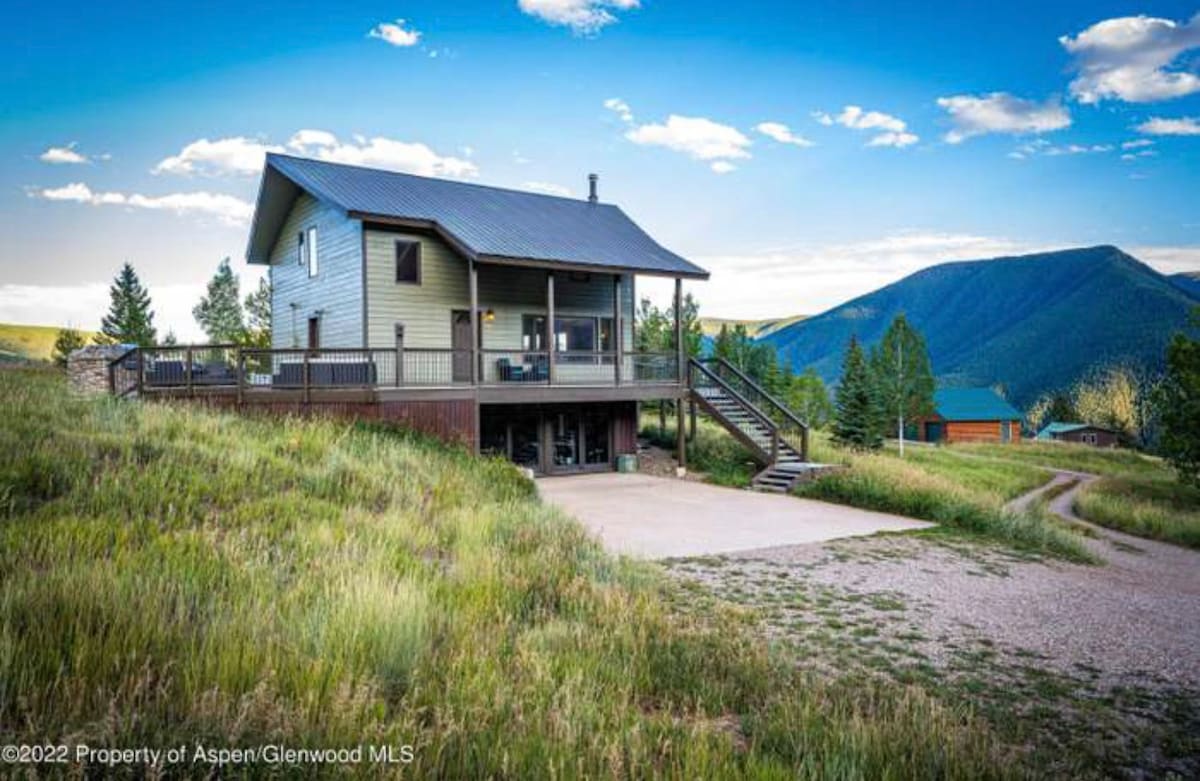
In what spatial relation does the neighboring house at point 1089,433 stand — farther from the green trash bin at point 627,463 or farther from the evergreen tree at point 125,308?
the evergreen tree at point 125,308

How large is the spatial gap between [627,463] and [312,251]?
12000mm

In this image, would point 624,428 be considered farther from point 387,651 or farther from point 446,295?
point 387,651

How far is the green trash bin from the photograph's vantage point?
72.8 feet

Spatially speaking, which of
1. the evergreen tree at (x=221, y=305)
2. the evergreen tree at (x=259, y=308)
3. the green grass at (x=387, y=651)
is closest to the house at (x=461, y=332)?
the green grass at (x=387, y=651)

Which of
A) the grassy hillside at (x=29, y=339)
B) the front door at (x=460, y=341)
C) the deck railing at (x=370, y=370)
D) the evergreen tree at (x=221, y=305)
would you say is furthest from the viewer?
the grassy hillside at (x=29, y=339)


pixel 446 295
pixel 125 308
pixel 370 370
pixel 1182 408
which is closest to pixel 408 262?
pixel 446 295

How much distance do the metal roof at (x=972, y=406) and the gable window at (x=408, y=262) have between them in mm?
62454

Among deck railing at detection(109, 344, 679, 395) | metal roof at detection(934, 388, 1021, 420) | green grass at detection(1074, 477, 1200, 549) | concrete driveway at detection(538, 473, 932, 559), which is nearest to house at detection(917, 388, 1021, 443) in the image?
metal roof at detection(934, 388, 1021, 420)

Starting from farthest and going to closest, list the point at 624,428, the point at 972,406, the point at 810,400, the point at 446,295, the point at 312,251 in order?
1. the point at 972,406
2. the point at 810,400
3. the point at 624,428
4. the point at 312,251
5. the point at 446,295

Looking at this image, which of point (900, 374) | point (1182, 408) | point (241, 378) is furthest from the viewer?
point (900, 374)

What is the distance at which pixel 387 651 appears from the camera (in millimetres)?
4262

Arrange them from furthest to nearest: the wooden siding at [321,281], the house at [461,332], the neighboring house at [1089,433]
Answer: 1. the neighboring house at [1089,433]
2. the wooden siding at [321,281]
3. the house at [461,332]

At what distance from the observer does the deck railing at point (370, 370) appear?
52.7 ft

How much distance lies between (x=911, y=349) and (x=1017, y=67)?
779 inches
